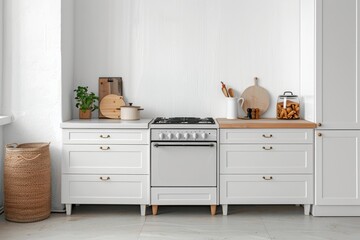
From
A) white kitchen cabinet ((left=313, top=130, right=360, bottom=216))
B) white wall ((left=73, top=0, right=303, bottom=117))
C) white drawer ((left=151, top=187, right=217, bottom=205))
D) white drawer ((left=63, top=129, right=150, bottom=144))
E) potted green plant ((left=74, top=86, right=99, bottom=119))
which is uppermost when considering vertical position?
white wall ((left=73, top=0, right=303, bottom=117))

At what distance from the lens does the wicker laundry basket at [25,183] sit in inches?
166

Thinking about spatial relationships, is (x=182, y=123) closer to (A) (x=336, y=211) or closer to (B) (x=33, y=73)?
(B) (x=33, y=73)

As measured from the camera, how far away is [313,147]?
4391 millimetres

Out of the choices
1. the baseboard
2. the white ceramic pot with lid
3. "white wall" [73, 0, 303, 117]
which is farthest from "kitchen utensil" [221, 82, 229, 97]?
the baseboard

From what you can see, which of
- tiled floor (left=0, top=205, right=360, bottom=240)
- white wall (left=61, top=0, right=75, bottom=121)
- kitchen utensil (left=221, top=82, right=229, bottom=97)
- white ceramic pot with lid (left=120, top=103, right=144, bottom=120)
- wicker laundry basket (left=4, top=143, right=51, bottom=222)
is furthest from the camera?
kitchen utensil (left=221, top=82, right=229, bottom=97)

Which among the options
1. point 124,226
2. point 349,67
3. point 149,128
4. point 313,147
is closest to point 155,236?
point 124,226

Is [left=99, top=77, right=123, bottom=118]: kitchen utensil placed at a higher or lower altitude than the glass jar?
higher

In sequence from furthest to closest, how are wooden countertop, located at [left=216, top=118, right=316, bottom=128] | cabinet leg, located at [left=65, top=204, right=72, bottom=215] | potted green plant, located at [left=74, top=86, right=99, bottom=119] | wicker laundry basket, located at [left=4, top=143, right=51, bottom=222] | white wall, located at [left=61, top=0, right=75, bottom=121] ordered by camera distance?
potted green plant, located at [left=74, top=86, right=99, bottom=119] → white wall, located at [left=61, top=0, right=75, bottom=121] → cabinet leg, located at [left=65, top=204, right=72, bottom=215] → wooden countertop, located at [left=216, top=118, right=316, bottom=128] → wicker laundry basket, located at [left=4, top=143, right=51, bottom=222]

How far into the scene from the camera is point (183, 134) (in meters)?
4.37

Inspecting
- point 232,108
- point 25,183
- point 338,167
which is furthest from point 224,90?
point 25,183

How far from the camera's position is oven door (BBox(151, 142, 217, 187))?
14.3 ft

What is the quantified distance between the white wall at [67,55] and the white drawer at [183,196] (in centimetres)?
111

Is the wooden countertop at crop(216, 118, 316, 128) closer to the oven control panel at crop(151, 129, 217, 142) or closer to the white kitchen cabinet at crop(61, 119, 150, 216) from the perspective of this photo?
the oven control panel at crop(151, 129, 217, 142)

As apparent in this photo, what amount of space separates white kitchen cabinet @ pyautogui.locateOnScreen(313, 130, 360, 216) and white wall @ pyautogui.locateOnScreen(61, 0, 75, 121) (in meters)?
2.29
